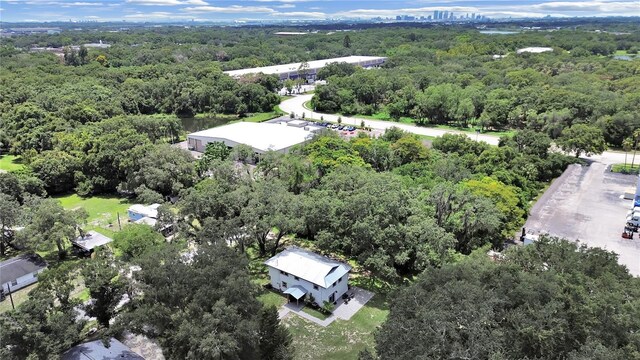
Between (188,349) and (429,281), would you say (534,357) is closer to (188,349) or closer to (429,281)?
(429,281)

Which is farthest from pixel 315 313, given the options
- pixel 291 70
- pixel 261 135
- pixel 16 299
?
pixel 291 70

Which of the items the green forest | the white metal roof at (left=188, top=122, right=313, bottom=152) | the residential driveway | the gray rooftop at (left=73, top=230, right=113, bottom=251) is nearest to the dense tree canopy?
the green forest

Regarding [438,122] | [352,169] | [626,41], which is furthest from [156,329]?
[626,41]

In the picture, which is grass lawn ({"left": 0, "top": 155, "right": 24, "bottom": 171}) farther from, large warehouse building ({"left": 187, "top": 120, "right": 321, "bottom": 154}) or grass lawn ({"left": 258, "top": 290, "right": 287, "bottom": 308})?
grass lawn ({"left": 258, "top": 290, "right": 287, "bottom": 308})

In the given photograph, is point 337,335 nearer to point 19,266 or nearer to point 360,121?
point 19,266

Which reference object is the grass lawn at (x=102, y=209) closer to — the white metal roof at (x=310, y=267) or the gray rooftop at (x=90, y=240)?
the gray rooftop at (x=90, y=240)
